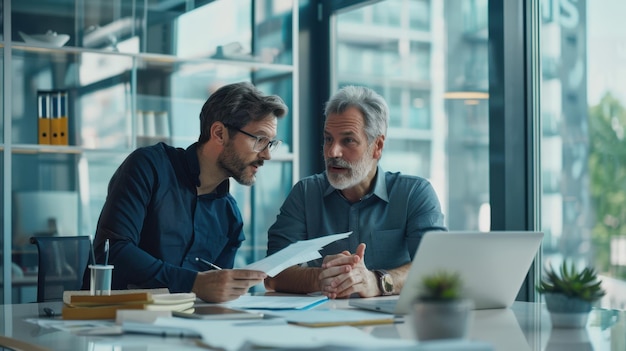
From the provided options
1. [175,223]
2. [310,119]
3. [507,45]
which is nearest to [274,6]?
[310,119]

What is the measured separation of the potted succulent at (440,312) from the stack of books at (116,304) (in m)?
0.78

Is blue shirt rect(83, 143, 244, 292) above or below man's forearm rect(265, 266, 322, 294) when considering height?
above

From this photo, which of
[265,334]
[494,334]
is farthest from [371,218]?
[265,334]

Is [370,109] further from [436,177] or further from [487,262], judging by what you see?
[436,177]

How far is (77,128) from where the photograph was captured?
4.66 meters

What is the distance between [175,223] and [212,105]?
0.52 metres

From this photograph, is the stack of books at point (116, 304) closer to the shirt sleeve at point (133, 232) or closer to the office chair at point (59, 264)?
the shirt sleeve at point (133, 232)

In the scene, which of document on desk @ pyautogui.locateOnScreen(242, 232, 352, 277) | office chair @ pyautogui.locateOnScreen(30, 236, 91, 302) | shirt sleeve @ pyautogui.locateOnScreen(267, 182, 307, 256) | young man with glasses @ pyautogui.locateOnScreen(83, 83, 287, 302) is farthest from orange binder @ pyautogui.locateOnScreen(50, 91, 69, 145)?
document on desk @ pyautogui.locateOnScreen(242, 232, 352, 277)

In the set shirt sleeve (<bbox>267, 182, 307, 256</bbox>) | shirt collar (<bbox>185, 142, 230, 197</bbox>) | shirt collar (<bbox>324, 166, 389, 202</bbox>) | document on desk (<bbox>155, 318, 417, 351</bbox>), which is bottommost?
document on desk (<bbox>155, 318, 417, 351</bbox>)

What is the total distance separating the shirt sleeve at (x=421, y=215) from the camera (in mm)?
3006

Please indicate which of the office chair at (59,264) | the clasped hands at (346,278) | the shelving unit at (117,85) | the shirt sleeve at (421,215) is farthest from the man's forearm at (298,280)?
the shelving unit at (117,85)

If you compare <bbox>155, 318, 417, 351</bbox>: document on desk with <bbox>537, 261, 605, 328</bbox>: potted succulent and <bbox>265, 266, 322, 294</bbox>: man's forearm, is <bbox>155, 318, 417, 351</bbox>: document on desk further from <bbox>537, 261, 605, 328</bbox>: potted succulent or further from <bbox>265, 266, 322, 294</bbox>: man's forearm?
<bbox>265, 266, 322, 294</bbox>: man's forearm

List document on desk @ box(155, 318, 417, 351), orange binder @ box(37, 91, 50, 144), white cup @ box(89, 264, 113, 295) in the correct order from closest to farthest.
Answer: document on desk @ box(155, 318, 417, 351) → white cup @ box(89, 264, 113, 295) → orange binder @ box(37, 91, 50, 144)

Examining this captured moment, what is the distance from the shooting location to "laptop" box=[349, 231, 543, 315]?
205cm
